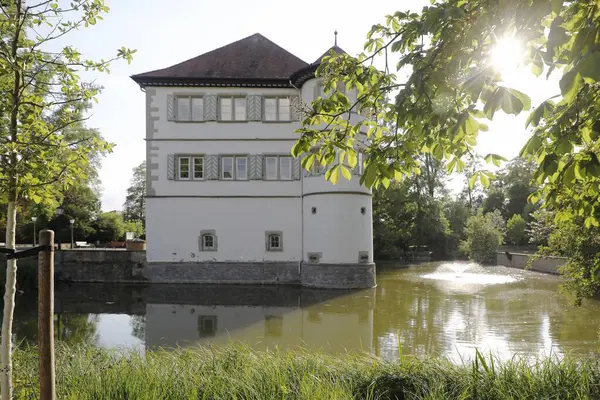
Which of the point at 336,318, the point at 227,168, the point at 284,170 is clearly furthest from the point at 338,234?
the point at 336,318

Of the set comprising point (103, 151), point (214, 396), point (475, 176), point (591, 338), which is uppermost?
point (103, 151)

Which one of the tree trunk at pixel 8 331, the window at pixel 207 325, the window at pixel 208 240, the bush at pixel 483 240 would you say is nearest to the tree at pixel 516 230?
the bush at pixel 483 240

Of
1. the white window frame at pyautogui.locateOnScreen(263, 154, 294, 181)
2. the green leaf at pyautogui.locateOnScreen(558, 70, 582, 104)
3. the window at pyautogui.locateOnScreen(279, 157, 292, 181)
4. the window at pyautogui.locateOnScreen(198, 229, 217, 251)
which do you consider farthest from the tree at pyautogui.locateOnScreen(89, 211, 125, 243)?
the green leaf at pyautogui.locateOnScreen(558, 70, 582, 104)

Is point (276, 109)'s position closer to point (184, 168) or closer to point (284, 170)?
point (284, 170)

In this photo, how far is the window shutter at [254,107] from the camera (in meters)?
18.0

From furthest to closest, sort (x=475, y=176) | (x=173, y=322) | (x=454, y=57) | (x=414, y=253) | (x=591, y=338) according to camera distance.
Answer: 1. (x=414, y=253)
2. (x=173, y=322)
3. (x=591, y=338)
4. (x=475, y=176)
5. (x=454, y=57)

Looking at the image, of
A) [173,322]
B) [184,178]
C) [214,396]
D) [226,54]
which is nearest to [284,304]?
[173,322]

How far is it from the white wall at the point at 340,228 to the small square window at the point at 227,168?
369 cm

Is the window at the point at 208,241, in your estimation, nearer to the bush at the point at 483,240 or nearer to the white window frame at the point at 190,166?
the white window frame at the point at 190,166

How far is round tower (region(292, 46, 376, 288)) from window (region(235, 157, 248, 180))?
9.54 ft

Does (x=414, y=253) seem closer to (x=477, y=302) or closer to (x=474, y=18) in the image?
(x=477, y=302)

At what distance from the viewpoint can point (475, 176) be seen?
8.35 ft

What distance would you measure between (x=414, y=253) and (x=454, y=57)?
31.9m

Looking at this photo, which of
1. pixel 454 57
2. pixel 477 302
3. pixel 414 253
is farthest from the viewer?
pixel 414 253
